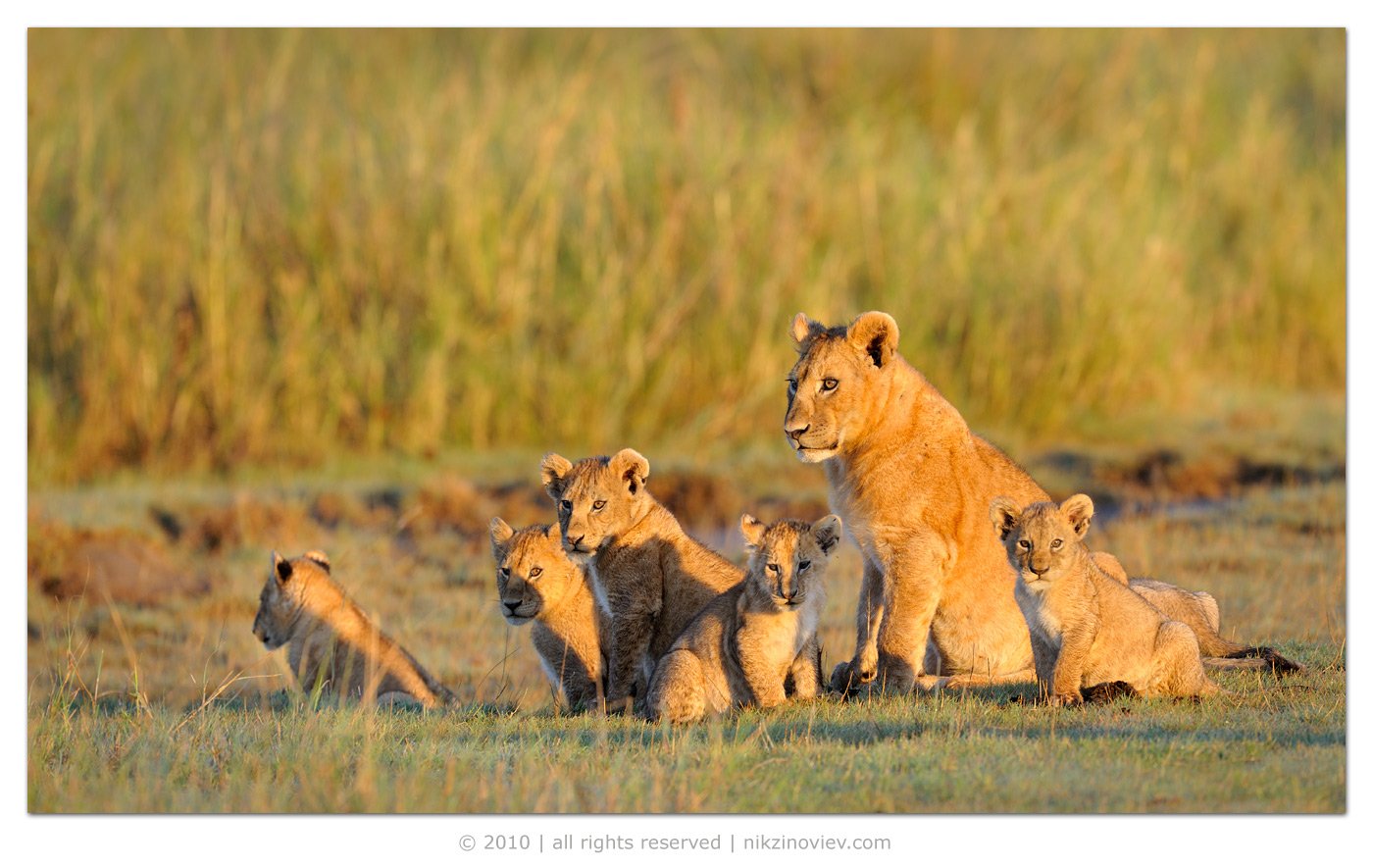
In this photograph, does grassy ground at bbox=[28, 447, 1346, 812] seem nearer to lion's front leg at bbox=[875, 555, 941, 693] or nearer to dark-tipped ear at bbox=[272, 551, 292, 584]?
lion's front leg at bbox=[875, 555, 941, 693]

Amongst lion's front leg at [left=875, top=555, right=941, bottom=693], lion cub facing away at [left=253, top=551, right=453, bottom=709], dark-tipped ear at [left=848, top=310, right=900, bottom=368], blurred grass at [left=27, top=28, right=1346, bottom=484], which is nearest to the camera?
lion's front leg at [left=875, top=555, right=941, bottom=693]

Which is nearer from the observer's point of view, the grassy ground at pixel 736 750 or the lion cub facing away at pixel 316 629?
the grassy ground at pixel 736 750

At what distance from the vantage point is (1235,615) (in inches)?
409

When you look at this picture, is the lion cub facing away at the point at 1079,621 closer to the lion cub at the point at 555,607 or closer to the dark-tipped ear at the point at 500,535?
the lion cub at the point at 555,607

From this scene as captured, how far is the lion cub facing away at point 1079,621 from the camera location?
7566mm

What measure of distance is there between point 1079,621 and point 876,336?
163cm

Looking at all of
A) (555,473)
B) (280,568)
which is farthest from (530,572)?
(280,568)

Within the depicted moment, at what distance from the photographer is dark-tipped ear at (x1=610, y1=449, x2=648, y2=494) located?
8414mm

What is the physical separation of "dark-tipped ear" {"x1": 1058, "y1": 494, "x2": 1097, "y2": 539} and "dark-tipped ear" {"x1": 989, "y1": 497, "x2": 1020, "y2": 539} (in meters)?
0.20

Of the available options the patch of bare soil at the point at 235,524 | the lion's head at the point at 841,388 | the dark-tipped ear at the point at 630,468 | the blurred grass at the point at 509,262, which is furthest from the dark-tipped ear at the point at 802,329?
the blurred grass at the point at 509,262

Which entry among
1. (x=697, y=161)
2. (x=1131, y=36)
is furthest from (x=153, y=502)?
(x=1131, y=36)

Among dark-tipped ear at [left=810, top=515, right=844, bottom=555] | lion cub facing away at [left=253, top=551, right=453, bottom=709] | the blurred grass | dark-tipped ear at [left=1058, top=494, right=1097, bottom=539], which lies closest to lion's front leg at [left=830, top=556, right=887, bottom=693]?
dark-tipped ear at [left=810, top=515, right=844, bottom=555]

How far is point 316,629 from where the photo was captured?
32.5ft

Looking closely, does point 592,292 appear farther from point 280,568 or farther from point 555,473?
point 555,473
